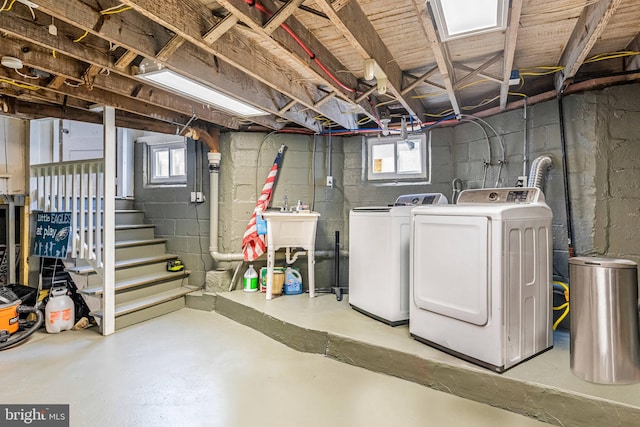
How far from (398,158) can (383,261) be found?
1.60m

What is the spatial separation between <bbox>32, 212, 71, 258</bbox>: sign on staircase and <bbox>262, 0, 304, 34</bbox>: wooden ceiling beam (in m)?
2.93

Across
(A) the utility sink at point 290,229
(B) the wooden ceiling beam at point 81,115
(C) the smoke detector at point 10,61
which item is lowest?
(A) the utility sink at point 290,229

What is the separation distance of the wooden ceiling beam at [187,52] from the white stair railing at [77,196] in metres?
1.53

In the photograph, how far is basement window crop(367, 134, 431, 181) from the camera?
12.9 feet

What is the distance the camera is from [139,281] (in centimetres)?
371

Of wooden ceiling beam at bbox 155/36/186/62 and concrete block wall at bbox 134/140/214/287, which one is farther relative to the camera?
concrete block wall at bbox 134/140/214/287

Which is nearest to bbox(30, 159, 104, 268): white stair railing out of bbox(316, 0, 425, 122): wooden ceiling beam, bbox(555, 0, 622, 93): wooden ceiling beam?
bbox(316, 0, 425, 122): wooden ceiling beam

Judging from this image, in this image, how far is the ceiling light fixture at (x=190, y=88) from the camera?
2.34 metres

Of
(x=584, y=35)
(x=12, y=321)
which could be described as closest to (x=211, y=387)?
(x=12, y=321)

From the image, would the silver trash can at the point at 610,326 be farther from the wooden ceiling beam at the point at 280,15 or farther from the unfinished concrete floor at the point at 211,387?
the wooden ceiling beam at the point at 280,15

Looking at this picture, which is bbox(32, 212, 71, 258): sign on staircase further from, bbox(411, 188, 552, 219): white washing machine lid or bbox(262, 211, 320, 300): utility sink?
bbox(411, 188, 552, 219): white washing machine lid

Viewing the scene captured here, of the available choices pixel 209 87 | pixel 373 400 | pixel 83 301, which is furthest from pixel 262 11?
pixel 83 301

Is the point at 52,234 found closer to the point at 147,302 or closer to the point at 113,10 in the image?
the point at 147,302

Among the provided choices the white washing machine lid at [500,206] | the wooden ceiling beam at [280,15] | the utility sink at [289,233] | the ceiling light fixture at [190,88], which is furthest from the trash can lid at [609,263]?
the ceiling light fixture at [190,88]
